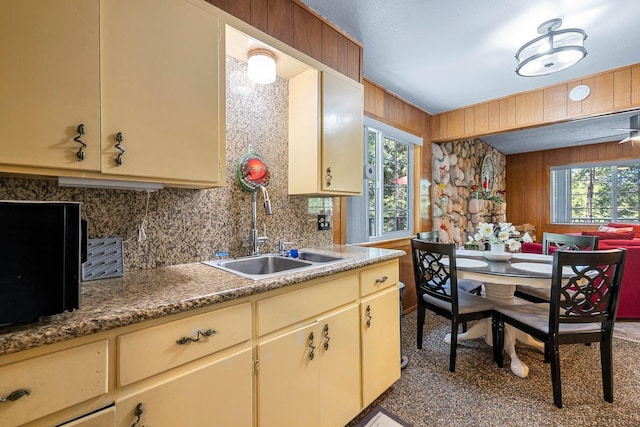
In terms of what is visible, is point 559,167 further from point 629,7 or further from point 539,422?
point 539,422

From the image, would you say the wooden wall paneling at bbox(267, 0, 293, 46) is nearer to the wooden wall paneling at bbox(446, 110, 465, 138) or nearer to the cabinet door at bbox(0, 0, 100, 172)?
the cabinet door at bbox(0, 0, 100, 172)

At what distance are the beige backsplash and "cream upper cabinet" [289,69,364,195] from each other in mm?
101

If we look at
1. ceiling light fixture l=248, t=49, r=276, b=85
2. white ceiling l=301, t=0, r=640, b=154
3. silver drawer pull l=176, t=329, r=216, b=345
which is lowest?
silver drawer pull l=176, t=329, r=216, b=345

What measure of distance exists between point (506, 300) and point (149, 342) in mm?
2521

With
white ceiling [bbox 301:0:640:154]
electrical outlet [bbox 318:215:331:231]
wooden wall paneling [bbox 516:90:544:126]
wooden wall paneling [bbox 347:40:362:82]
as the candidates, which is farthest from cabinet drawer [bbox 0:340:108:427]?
wooden wall paneling [bbox 516:90:544:126]

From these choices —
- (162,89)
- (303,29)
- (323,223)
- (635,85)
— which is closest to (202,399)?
(162,89)

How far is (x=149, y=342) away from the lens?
34.2 inches

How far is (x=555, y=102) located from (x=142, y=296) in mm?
3899

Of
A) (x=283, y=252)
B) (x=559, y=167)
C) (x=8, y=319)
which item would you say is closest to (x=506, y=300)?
(x=283, y=252)

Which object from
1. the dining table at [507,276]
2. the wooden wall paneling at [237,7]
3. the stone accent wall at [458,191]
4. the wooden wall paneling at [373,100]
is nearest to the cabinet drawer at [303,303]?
the dining table at [507,276]

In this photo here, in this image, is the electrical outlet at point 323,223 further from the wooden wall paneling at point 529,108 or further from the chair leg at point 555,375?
the wooden wall paneling at point 529,108

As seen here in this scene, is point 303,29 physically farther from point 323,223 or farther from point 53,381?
point 53,381

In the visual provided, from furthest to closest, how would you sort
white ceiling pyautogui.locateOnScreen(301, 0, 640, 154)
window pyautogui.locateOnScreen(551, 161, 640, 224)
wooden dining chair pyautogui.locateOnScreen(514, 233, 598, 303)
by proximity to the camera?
window pyautogui.locateOnScreen(551, 161, 640, 224) → wooden dining chair pyautogui.locateOnScreen(514, 233, 598, 303) → white ceiling pyautogui.locateOnScreen(301, 0, 640, 154)

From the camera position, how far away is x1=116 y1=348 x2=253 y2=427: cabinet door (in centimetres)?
86
